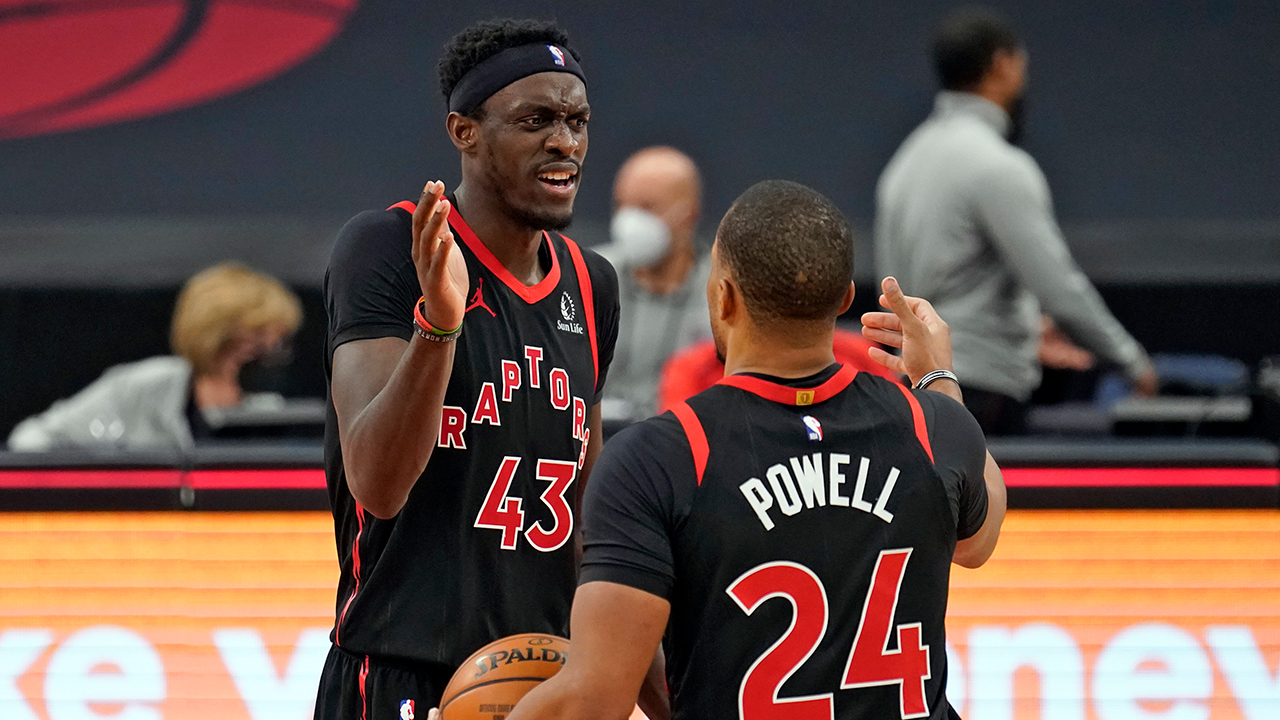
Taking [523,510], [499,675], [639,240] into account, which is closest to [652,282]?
[639,240]

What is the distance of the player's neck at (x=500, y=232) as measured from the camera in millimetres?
2691

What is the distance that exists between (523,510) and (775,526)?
2.37 feet

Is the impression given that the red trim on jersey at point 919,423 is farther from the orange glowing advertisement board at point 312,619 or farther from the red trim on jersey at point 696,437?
the orange glowing advertisement board at point 312,619

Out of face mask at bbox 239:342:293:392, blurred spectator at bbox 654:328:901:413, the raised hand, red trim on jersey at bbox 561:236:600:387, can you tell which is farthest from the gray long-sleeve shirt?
face mask at bbox 239:342:293:392

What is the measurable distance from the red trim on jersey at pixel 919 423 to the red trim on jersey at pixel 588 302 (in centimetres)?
79

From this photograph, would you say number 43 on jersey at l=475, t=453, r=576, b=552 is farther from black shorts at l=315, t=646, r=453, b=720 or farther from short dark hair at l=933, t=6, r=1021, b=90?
short dark hair at l=933, t=6, r=1021, b=90

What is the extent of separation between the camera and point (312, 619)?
4129mm

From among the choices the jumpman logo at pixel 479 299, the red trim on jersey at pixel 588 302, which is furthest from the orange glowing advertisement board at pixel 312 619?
the jumpman logo at pixel 479 299

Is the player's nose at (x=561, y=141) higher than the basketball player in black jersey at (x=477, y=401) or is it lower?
higher

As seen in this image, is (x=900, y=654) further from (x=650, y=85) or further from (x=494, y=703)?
(x=650, y=85)

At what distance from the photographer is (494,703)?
2.36 meters

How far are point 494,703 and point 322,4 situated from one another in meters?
7.11

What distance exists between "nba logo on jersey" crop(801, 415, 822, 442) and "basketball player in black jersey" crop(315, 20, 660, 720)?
2.14 feet

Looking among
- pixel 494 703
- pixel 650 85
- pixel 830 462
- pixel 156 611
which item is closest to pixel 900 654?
pixel 830 462
